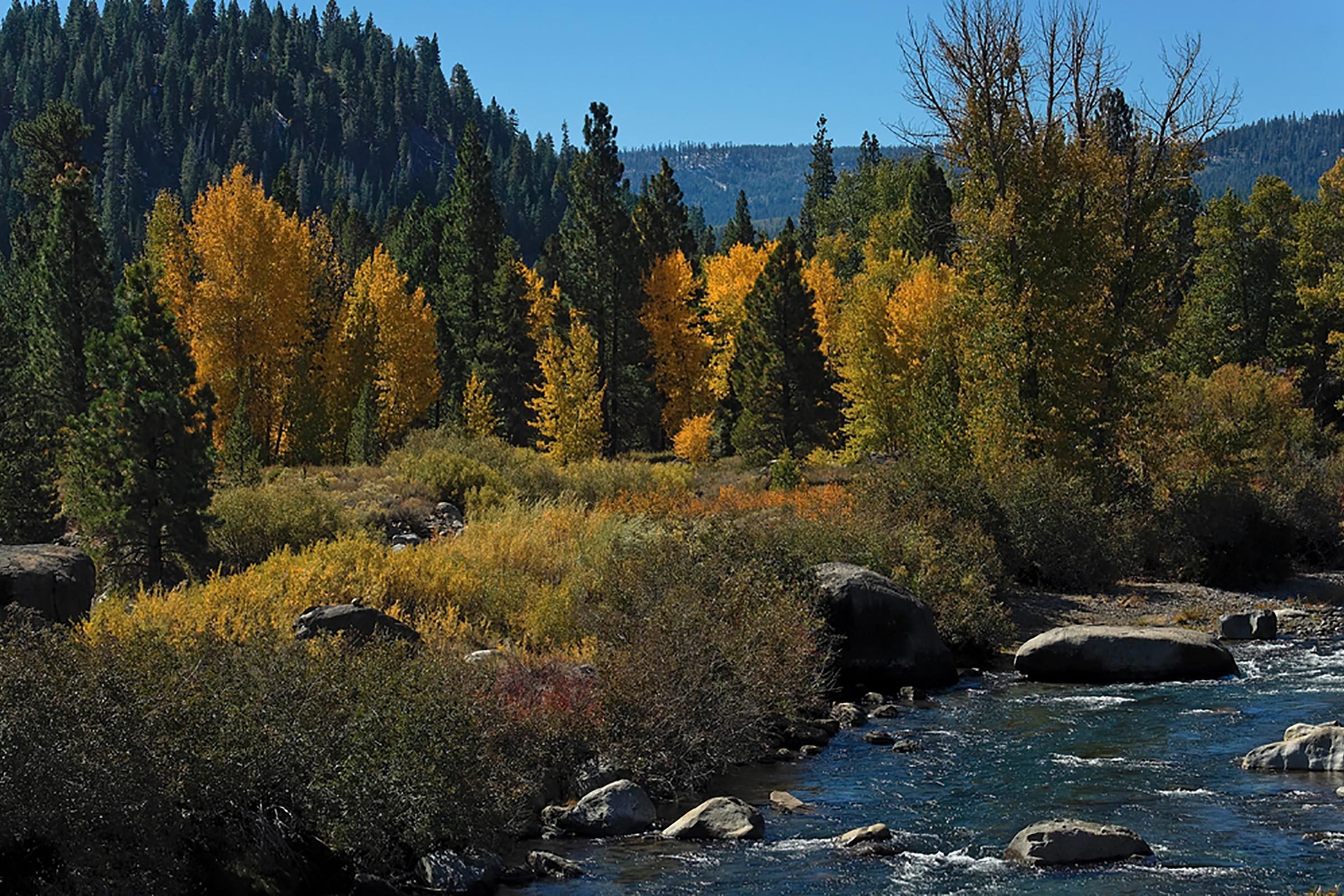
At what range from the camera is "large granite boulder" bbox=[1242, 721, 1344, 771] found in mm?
11469

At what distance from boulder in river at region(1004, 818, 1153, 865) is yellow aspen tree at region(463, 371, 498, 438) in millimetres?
31579

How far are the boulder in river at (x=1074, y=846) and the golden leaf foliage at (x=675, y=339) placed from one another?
40666 mm

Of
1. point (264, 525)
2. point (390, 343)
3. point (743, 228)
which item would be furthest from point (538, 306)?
point (264, 525)

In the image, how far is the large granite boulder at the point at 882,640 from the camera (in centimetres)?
1612

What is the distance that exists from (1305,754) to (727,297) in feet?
132

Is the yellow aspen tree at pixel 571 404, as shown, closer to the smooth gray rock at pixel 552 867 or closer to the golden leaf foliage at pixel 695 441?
the golden leaf foliage at pixel 695 441

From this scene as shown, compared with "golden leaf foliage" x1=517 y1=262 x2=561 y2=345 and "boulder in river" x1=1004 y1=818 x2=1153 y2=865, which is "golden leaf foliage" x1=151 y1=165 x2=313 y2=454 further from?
"boulder in river" x1=1004 y1=818 x2=1153 y2=865

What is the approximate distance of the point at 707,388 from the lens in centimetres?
4931

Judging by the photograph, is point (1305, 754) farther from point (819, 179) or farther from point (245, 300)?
point (819, 179)

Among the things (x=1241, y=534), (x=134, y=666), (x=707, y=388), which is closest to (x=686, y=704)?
(x=134, y=666)

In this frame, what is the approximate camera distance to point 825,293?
165 ft

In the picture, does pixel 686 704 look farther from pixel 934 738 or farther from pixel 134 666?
pixel 134 666

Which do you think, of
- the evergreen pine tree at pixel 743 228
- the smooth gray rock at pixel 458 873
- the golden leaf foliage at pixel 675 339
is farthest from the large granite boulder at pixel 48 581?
the evergreen pine tree at pixel 743 228

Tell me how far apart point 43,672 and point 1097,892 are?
696cm
